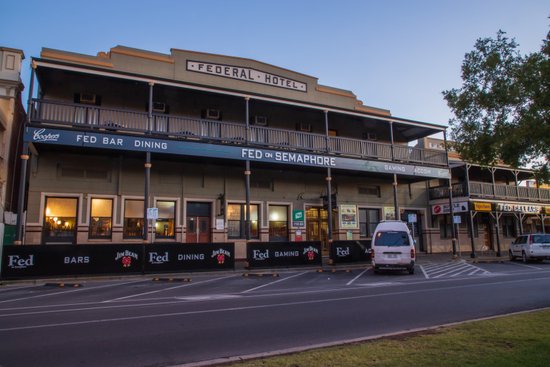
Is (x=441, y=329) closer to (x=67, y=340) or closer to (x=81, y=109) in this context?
(x=67, y=340)

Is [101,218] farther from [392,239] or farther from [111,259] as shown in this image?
[392,239]

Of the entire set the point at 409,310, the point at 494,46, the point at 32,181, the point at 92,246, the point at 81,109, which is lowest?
the point at 409,310

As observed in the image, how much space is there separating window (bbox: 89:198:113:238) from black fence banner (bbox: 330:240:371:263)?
35.4 feet

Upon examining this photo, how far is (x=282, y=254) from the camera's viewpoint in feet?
65.5

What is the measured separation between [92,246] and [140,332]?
10.1 m

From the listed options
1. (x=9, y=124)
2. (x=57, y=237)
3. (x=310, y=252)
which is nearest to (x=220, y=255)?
(x=310, y=252)

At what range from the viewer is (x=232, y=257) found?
18719 mm

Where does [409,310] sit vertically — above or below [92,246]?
below

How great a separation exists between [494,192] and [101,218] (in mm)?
26440

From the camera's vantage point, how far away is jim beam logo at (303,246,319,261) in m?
20.6

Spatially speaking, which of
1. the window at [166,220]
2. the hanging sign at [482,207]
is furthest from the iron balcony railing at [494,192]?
the window at [166,220]

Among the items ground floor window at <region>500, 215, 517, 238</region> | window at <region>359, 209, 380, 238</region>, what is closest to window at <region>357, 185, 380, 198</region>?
window at <region>359, 209, 380, 238</region>

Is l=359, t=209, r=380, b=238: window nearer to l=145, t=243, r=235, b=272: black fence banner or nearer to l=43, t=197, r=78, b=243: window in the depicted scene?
l=145, t=243, r=235, b=272: black fence banner

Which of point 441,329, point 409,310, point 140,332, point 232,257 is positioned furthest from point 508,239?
point 140,332
